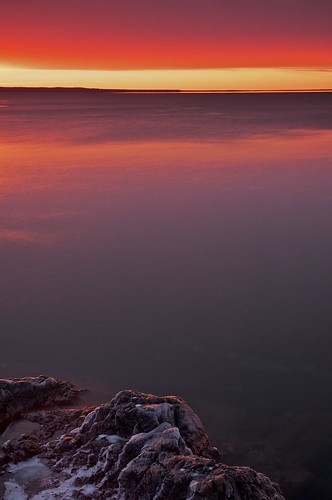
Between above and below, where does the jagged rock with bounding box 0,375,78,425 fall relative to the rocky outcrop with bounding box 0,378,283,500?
below

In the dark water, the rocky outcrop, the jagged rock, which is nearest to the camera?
the rocky outcrop

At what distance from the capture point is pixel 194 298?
36.8 feet

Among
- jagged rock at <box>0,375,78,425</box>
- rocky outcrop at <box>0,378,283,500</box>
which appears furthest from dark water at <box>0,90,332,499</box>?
rocky outcrop at <box>0,378,283,500</box>

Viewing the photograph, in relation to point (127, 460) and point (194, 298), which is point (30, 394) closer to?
point (127, 460)

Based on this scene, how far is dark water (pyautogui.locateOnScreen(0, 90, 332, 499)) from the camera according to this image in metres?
7.78

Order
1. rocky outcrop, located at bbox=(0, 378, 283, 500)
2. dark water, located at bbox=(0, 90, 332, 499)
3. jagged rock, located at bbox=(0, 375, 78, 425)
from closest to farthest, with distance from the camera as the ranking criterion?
rocky outcrop, located at bbox=(0, 378, 283, 500), jagged rock, located at bbox=(0, 375, 78, 425), dark water, located at bbox=(0, 90, 332, 499)

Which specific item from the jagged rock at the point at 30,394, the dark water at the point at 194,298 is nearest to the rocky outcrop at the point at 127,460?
the jagged rock at the point at 30,394

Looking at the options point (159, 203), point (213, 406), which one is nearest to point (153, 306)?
point (213, 406)

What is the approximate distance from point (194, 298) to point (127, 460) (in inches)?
223

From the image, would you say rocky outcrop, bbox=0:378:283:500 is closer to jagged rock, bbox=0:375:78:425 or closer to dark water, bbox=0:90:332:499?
jagged rock, bbox=0:375:78:425

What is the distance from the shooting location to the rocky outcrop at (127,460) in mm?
5020

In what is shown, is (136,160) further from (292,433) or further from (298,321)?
(292,433)

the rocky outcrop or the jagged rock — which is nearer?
the rocky outcrop

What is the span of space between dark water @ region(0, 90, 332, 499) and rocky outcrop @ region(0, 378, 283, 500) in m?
1.15
